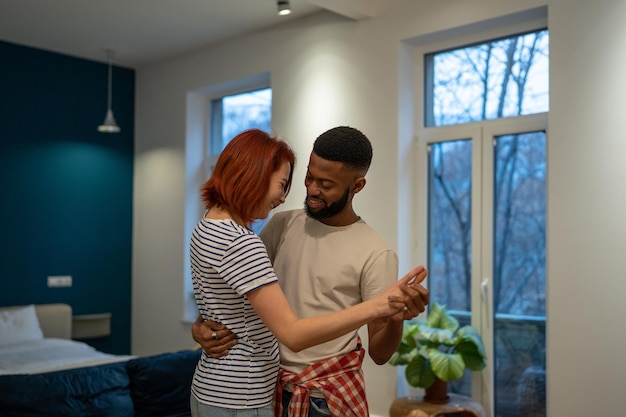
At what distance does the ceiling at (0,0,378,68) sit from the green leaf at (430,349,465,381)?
2230 mm

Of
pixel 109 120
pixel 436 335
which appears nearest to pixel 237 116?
pixel 109 120

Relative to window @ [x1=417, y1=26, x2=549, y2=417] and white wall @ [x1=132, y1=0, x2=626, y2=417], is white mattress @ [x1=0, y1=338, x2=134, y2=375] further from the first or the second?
window @ [x1=417, y1=26, x2=549, y2=417]

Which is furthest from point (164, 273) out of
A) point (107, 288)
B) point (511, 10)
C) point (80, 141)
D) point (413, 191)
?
point (511, 10)

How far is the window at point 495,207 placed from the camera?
153 inches

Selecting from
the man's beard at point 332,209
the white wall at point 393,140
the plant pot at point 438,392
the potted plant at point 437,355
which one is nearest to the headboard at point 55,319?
the white wall at point 393,140

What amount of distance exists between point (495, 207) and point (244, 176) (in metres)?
2.79

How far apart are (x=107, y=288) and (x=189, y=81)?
6.80 feet

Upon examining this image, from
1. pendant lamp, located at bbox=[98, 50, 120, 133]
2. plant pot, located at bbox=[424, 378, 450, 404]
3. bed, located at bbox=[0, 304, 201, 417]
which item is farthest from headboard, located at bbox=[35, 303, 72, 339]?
plant pot, located at bbox=[424, 378, 450, 404]

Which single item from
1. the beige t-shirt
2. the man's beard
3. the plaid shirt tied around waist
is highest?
the man's beard

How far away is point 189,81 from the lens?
604 cm

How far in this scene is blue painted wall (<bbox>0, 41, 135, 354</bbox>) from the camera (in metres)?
5.77

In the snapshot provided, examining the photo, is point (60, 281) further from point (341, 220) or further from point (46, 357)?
point (341, 220)

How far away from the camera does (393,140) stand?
4.34 m

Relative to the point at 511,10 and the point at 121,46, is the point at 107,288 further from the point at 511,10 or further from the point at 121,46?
the point at 511,10
